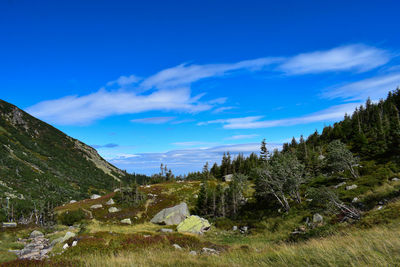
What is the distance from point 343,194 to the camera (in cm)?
2761

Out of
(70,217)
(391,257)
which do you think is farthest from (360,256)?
(70,217)

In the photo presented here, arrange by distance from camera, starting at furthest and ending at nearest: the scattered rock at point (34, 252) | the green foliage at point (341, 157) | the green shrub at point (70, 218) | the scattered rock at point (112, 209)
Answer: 1. the scattered rock at point (112, 209)
2. the green shrub at point (70, 218)
3. the green foliage at point (341, 157)
4. the scattered rock at point (34, 252)

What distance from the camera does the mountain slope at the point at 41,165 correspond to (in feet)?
249

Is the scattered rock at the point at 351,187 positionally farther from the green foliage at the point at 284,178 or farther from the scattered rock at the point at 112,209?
the scattered rock at the point at 112,209

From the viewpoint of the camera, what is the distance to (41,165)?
11094cm

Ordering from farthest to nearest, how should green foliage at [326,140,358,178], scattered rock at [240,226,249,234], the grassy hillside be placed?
green foliage at [326,140,358,178], scattered rock at [240,226,249,234], the grassy hillside

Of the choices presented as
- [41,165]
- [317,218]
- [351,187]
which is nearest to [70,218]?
[317,218]

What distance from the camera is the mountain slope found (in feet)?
249

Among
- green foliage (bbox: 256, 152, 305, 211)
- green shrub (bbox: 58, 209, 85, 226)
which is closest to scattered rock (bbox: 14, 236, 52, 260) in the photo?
green shrub (bbox: 58, 209, 85, 226)

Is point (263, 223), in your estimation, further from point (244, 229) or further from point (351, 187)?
point (351, 187)

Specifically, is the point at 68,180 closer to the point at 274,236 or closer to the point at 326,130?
the point at 274,236

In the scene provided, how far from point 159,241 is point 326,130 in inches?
4563

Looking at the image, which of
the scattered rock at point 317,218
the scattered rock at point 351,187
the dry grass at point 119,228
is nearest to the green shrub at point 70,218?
the dry grass at point 119,228

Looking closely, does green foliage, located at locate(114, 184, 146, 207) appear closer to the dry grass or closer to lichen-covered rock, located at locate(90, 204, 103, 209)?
lichen-covered rock, located at locate(90, 204, 103, 209)
